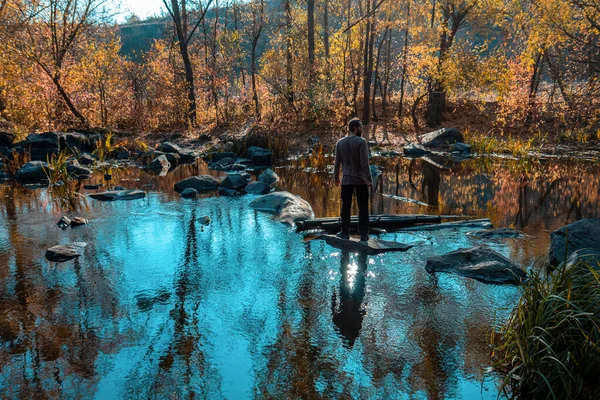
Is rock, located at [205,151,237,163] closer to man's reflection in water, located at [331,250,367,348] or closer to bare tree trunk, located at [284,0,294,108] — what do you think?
bare tree trunk, located at [284,0,294,108]

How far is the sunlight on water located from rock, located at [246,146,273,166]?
927 centimetres

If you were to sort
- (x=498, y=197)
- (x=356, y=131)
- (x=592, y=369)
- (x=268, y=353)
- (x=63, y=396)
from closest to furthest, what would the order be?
(x=592, y=369) → (x=63, y=396) → (x=268, y=353) → (x=356, y=131) → (x=498, y=197)

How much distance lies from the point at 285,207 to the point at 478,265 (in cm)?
470

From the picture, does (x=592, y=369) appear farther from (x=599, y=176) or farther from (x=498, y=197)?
(x=599, y=176)

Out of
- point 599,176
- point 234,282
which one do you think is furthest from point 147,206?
point 599,176

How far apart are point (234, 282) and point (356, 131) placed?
3107 mm

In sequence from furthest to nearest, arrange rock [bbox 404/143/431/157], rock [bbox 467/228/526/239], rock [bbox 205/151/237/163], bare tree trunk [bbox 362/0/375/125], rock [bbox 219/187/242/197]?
bare tree trunk [bbox 362/0/375/125], rock [bbox 404/143/431/157], rock [bbox 205/151/237/163], rock [bbox 219/187/242/197], rock [bbox 467/228/526/239]

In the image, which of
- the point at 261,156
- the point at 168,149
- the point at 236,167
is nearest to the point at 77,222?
the point at 236,167

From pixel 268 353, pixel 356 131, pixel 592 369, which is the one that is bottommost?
pixel 268 353

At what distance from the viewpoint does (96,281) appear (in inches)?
248

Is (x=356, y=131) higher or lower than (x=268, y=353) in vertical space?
higher

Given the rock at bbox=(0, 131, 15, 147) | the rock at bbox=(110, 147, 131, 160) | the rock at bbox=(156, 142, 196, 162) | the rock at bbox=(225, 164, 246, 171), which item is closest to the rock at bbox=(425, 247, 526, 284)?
the rock at bbox=(225, 164, 246, 171)

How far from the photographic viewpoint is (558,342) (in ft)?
11.4

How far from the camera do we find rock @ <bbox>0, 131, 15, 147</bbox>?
17.8 meters
